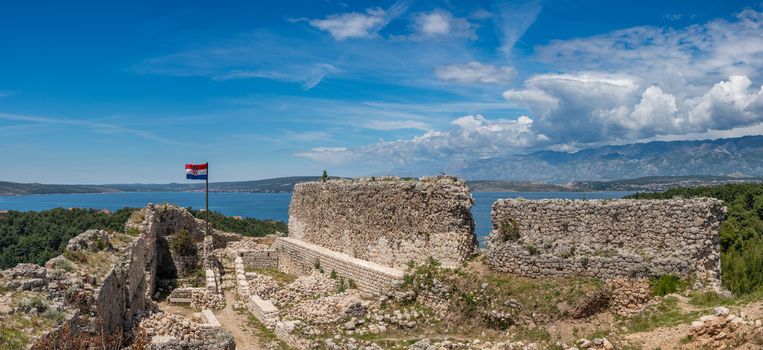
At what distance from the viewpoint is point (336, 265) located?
23.8m

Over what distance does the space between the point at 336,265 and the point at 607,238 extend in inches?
477

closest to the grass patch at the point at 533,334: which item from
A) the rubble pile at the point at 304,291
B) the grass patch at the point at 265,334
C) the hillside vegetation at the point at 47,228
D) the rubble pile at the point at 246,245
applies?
the grass patch at the point at 265,334

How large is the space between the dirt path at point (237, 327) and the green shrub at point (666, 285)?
11.2 m

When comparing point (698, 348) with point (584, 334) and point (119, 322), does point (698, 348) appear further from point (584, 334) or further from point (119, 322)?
point (119, 322)

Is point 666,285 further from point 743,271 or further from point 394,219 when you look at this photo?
point 394,219

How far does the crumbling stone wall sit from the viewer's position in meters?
19.0

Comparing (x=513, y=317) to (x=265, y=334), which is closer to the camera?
(x=513, y=317)

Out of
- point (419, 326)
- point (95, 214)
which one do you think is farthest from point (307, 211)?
point (95, 214)

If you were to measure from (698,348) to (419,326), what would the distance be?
8.09 m

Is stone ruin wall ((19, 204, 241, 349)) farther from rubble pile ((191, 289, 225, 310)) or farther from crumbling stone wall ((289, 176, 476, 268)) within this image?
crumbling stone wall ((289, 176, 476, 268))

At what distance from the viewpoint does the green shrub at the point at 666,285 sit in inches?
518

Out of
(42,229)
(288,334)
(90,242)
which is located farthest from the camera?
(42,229)

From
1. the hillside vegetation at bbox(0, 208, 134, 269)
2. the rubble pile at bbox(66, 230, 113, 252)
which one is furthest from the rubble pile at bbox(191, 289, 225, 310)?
the hillside vegetation at bbox(0, 208, 134, 269)

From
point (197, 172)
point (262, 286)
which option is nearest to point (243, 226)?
point (197, 172)
